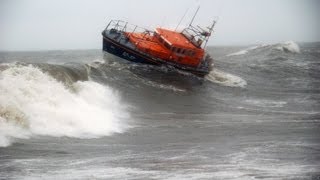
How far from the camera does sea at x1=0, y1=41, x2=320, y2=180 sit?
34.6ft

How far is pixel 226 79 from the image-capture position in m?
31.8

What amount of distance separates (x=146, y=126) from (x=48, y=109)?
3526mm

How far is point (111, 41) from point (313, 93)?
1261 centimetres

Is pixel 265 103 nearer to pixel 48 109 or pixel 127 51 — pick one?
pixel 127 51

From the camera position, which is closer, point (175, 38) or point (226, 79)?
point (175, 38)

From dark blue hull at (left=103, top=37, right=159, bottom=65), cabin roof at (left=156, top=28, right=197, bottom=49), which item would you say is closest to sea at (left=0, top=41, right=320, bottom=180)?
dark blue hull at (left=103, top=37, right=159, bottom=65)

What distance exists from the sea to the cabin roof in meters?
1.73

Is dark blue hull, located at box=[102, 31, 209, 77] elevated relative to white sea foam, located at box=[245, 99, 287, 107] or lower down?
elevated

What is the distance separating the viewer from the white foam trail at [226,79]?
30.4 metres

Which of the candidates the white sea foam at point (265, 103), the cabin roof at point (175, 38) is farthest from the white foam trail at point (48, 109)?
the cabin roof at point (175, 38)

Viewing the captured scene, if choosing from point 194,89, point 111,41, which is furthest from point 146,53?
point 194,89

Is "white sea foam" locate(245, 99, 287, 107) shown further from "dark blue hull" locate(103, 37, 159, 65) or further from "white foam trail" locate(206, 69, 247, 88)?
"dark blue hull" locate(103, 37, 159, 65)

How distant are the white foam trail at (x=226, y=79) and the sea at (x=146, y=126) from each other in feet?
3.85

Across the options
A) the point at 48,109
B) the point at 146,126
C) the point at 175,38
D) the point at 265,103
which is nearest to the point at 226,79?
the point at 175,38
